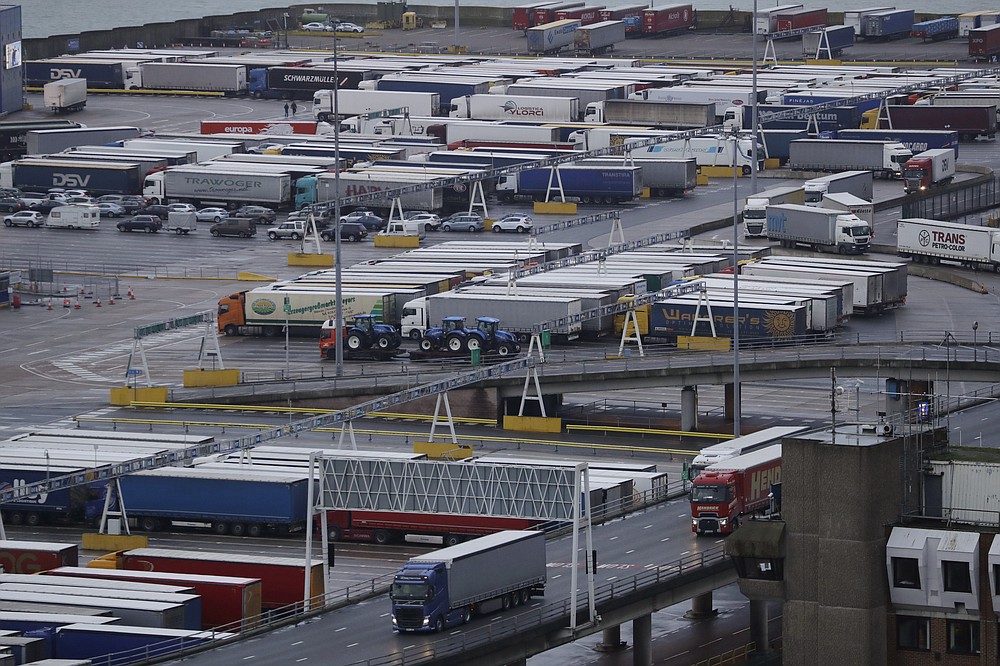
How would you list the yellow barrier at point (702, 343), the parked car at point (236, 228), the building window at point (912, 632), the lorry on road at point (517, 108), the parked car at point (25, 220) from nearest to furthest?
1. the building window at point (912, 632)
2. the yellow barrier at point (702, 343)
3. the parked car at point (236, 228)
4. the parked car at point (25, 220)
5. the lorry on road at point (517, 108)

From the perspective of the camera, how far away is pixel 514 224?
13650cm

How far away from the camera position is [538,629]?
57.8 m

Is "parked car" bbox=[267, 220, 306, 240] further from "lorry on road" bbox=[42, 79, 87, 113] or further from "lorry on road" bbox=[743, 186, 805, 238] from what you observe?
"lorry on road" bbox=[42, 79, 87, 113]

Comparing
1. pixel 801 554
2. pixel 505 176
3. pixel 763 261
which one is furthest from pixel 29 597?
pixel 505 176

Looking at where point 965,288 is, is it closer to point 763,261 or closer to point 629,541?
point 763,261

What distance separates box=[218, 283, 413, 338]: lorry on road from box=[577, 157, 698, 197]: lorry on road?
40.8 metres

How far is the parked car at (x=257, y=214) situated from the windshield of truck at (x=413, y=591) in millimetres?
83786

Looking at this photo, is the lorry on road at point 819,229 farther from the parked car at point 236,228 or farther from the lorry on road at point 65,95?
the lorry on road at point 65,95

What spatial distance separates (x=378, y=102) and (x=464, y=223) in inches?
1942

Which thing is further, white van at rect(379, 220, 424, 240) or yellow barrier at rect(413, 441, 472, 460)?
white van at rect(379, 220, 424, 240)

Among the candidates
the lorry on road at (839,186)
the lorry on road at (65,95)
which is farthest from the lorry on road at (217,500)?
the lorry on road at (65,95)

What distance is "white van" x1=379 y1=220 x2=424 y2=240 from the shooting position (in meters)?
134

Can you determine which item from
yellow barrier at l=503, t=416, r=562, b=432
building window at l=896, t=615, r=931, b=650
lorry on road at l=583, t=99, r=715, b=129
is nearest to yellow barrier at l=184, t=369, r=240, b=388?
yellow barrier at l=503, t=416, r=562, b=432

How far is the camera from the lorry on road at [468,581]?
5788cm
